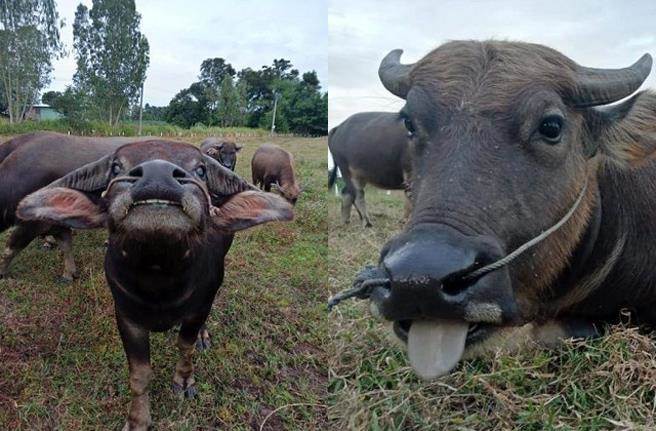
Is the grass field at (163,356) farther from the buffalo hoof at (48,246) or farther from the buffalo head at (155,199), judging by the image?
the buffalo head at (155,199)


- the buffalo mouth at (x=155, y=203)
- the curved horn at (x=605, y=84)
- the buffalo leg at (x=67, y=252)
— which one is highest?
the curved horn at (x=605, y=84)

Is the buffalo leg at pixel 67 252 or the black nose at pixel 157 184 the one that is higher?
the black nose at pixel 157 184

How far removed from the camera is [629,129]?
2.30m

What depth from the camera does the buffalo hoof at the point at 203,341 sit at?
11.7ft

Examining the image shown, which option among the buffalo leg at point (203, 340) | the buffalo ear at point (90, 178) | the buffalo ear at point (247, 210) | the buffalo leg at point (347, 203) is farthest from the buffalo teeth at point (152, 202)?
the buffalo leg at point (347, 203)

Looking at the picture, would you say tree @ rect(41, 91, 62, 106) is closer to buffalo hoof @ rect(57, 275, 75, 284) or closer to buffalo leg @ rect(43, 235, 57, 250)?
buffalo leg @ rect(43, 235, 57, 250)

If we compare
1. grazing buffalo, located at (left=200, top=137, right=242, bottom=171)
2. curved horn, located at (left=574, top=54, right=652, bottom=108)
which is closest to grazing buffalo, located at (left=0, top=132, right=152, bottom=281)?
grazing buffalo, located at (left=200, top=137, right=242, bottom=171)

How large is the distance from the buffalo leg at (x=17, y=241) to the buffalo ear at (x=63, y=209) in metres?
1.86

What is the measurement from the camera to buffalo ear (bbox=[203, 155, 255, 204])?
270 cm

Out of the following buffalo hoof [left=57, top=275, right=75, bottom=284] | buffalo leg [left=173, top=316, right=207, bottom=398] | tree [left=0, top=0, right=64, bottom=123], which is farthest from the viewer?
tree [left=0, top=0, right=64, bottom=123]

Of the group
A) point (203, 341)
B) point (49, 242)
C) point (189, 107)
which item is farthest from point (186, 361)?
point (189, 107)

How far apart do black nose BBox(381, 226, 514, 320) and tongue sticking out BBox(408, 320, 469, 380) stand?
0.09 m

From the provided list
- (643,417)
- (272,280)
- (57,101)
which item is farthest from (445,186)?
(57,101)

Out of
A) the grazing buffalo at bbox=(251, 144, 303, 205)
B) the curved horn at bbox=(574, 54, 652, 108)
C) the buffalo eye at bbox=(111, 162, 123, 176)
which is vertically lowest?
the grazing buffalo at bbox=(251, 144, 303, 205)
